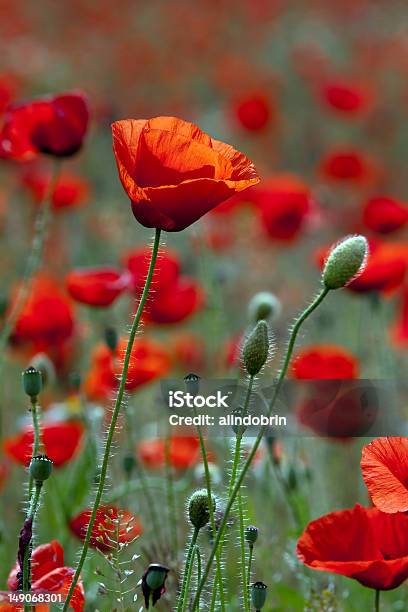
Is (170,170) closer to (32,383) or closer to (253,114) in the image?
(32,383)

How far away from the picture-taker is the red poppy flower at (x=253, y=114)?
452 centimetres

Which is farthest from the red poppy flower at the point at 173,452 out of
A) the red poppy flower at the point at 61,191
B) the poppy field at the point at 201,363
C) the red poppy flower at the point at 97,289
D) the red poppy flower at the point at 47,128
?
the red poppy flower at the point at 61,191

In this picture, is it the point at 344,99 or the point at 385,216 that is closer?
the point at 385,216

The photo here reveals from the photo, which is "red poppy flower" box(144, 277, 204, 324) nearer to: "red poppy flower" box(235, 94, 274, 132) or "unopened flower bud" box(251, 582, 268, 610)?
"unopened flower bud" box(251, 582, 268, 610)

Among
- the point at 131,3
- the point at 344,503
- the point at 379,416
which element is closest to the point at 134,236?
the point at 344,503

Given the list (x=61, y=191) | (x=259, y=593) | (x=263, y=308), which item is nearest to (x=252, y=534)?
(x=259, y=593)

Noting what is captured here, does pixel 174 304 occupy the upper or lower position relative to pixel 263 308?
upper

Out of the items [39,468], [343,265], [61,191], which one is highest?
[61,191]

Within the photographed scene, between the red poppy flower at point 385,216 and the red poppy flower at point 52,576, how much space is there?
1702 mm

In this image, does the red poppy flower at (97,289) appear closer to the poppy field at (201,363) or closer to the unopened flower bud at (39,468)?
the poppy field at (201,363)

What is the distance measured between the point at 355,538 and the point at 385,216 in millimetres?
1621

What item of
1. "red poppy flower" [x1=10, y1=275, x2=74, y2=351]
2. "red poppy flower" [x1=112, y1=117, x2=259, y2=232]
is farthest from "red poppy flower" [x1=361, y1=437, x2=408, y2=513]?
"red poppy flower" [x1=10, y1=275, x2=74, y2=351]

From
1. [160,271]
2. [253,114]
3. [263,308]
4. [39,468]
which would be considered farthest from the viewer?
[253,114]

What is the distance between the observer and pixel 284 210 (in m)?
2.87
